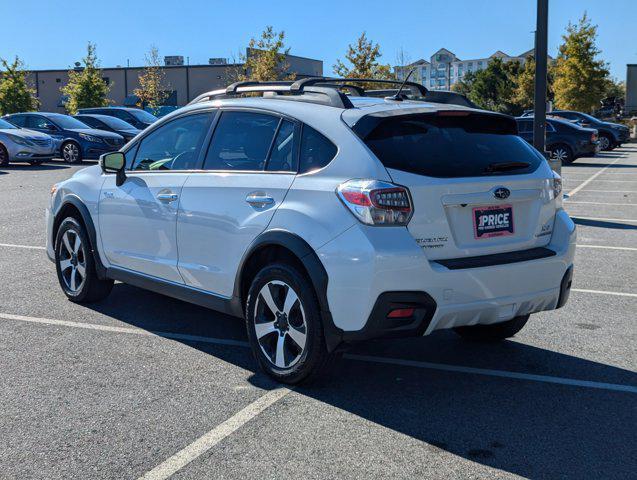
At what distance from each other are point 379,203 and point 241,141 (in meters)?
1.40

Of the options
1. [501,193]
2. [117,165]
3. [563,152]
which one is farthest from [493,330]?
[563,152]

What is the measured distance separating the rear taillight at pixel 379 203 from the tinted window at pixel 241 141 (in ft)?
3.11

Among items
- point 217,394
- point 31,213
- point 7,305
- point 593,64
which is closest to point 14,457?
point 217,394

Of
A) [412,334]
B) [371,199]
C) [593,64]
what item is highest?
[593,64]

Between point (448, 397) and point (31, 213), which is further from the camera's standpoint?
point (31, 213)

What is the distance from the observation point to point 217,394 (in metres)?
4.64

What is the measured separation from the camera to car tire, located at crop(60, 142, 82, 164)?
2427cm

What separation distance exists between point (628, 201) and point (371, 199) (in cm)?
1259

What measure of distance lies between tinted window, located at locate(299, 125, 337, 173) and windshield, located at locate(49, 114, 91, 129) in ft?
70.1

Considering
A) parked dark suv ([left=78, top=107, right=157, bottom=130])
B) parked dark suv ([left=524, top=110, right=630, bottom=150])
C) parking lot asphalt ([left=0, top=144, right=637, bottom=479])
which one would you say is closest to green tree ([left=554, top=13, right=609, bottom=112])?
parked dark suv ([left=524, top=110, right=630, bottom=150])

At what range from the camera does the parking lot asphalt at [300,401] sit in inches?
147

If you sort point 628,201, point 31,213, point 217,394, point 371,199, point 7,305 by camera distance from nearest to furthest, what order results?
point 371,199 → point 217,394 → point 7,305 → point 31,213 → point 628,201

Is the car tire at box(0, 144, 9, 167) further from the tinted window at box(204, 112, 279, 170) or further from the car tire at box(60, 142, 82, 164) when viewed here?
the tinted window at box(204, 112, 279, 170)

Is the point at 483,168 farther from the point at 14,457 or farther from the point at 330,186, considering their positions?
the point at 14,457
